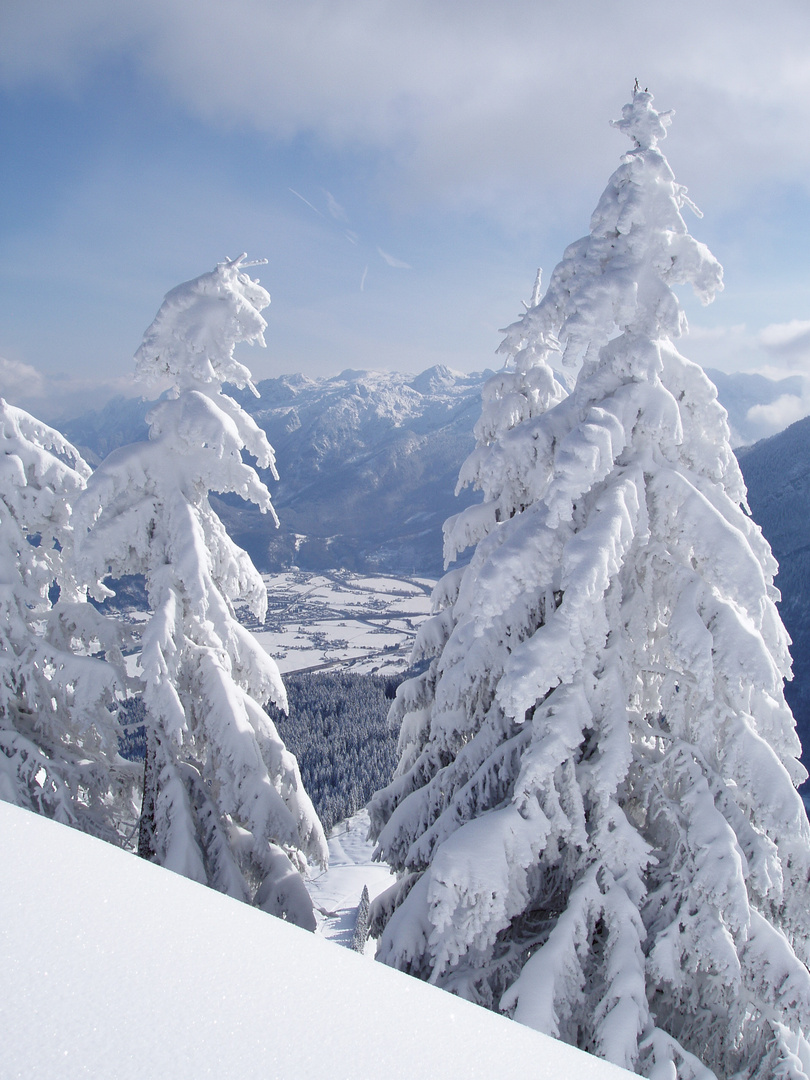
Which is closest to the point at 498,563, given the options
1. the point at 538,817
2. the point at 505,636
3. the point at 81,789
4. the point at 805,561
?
the point at 505,636

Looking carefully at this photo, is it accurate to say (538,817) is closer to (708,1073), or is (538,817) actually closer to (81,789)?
(708,1073)

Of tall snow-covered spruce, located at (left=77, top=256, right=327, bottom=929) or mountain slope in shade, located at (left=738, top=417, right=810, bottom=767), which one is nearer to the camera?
tall snow-covered spruce, located at (left=77, top=256, right=327, bottom=929)

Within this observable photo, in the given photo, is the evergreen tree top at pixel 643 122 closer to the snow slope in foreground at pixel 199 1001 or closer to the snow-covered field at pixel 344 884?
the snow slope in foreground at pixel 199 1001

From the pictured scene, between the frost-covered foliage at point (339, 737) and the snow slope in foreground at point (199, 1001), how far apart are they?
65.7 meters

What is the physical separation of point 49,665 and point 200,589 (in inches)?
138

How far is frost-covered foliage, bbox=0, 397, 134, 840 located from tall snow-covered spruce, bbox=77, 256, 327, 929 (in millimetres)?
1323

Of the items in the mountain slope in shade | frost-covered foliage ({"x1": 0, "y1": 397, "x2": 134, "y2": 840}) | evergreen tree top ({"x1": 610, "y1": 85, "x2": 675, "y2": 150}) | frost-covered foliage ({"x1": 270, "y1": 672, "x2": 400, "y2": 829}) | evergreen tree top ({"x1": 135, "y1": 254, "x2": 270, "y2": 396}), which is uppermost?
the mountain slope in shade

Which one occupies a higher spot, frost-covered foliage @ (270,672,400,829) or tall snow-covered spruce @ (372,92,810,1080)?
tall snow-covered spruce @ (372,92,810,1080)

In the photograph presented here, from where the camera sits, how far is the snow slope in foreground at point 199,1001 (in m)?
1.52

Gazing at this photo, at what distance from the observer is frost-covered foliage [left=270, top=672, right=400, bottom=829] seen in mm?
71375

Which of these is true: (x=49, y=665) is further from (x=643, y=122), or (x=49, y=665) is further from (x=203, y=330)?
(x=643, y=122)

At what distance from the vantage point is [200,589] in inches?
353

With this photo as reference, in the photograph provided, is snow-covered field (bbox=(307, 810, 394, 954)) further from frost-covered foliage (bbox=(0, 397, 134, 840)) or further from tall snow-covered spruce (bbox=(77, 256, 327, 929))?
tall snow-covered spruce (bbox=(77, 256, 327, 929))

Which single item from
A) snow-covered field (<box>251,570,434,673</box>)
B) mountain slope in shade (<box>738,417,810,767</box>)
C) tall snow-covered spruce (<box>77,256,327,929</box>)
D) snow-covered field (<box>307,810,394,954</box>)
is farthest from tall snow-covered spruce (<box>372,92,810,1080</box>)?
snow-covered field (<box>251,570,434,673</box>)
